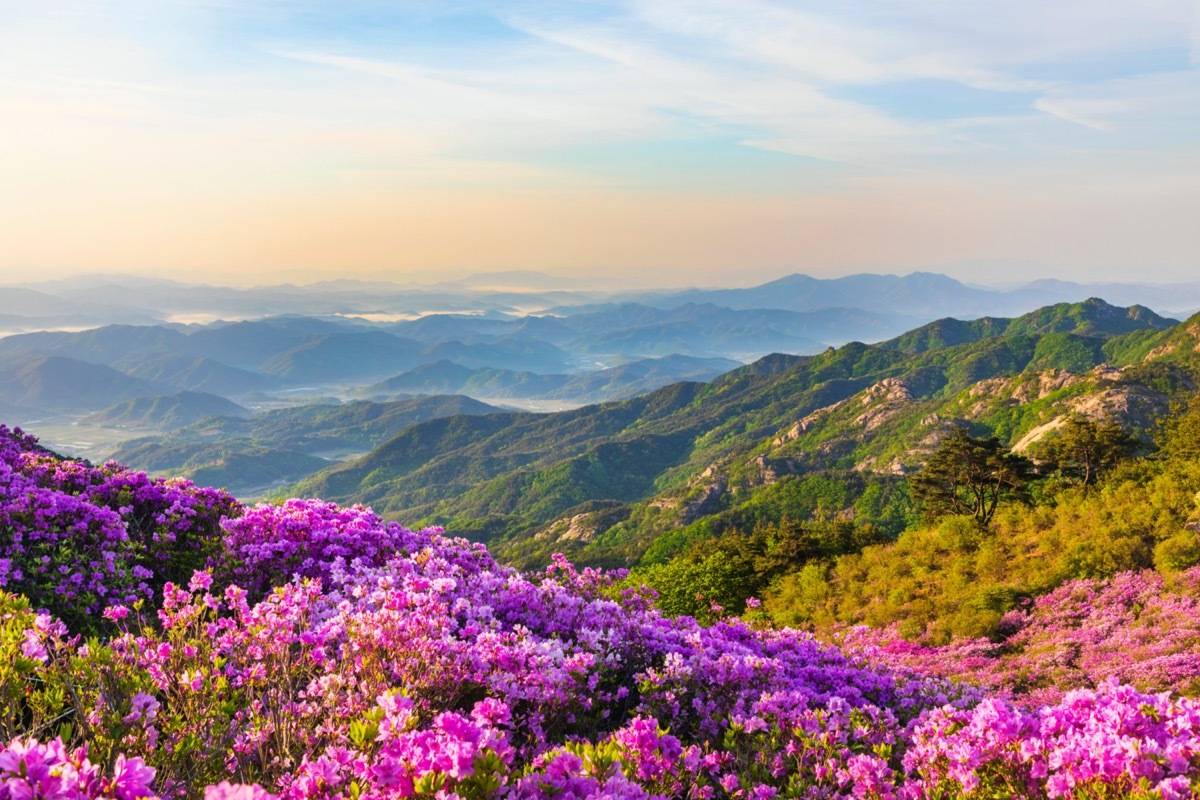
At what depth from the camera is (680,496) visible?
504 ft

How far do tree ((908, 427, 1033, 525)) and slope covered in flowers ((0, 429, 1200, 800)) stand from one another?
26.9 metres

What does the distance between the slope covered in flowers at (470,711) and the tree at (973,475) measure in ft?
88.4

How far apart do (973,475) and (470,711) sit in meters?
33.6

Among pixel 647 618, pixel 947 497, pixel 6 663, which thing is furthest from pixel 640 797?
pixel 947 497

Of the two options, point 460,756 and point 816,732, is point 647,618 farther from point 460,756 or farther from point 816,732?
point 460,756

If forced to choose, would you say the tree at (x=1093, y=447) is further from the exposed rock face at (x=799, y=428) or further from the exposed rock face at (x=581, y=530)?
the exposed rock face at (x=799, y=428)

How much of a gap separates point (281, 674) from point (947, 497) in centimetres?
3777

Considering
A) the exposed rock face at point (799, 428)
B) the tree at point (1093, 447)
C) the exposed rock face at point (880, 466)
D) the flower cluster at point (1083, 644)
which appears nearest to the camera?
the flower cluster at point (1083, 644)

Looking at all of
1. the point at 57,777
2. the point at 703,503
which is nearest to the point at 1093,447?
the point at 57,777

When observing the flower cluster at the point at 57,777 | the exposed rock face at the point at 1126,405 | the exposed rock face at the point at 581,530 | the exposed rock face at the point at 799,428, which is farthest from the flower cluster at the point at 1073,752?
the exposed rock face at the point at 799,428

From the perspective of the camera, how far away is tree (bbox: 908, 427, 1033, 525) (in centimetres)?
3162

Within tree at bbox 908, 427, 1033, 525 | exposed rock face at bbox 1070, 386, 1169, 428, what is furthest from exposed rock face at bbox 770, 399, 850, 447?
tree at bbox 908, 427, 1033, 525

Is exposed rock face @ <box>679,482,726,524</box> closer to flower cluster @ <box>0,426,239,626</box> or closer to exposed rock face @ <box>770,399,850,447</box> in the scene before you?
exposed rock face @ <box>770,399,850,447</box>

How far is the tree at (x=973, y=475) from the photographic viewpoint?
31.6 metres
